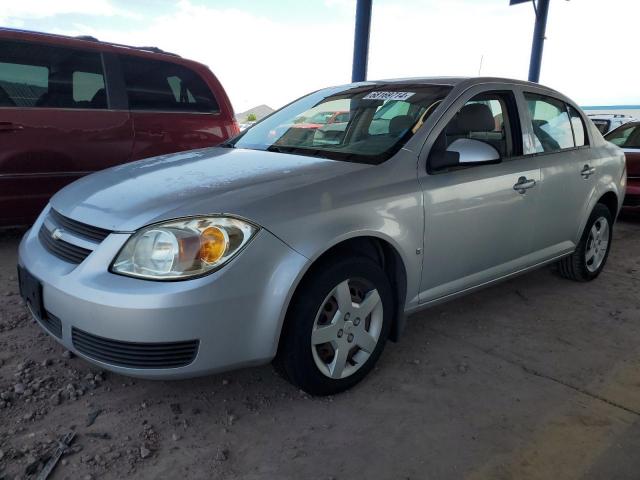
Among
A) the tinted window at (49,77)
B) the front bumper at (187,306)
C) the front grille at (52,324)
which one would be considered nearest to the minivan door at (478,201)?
the front bumper at (187,306)

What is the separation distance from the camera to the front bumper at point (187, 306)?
191 cm

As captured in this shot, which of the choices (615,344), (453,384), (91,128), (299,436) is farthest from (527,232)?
(91,128)

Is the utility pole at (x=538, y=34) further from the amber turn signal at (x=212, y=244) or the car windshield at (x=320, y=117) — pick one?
the amber turn signal at (x=212, y=244)

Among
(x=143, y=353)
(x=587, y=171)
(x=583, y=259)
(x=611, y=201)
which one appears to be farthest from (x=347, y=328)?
(x=611, y=201)

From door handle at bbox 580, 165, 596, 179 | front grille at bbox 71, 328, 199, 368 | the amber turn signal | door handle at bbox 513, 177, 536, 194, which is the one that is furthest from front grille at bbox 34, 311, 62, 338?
door handle at bbox 580, 165, 596, 179

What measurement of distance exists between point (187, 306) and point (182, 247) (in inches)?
8.9

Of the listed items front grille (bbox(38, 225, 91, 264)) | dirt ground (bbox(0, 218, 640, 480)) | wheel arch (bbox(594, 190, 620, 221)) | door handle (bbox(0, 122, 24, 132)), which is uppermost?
door handle (bbox(0, 122, 24, 132))

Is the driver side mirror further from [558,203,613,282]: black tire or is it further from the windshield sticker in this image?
[558,203,613,282]: black tire

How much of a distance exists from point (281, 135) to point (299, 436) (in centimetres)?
176

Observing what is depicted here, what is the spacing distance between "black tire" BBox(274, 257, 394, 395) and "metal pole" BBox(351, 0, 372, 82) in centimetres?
633

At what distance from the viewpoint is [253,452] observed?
6.70ft

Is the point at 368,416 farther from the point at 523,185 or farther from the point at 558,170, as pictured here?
the point at 558,170

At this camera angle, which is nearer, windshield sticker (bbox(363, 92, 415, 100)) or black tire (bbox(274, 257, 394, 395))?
black tire (bbox(274, 257, 394, 395))

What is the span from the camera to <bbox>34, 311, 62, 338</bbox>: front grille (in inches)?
83.7
